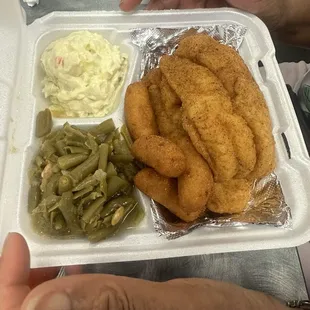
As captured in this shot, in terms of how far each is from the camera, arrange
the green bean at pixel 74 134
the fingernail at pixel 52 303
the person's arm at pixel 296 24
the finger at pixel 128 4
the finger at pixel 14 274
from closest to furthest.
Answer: the fingernail at pixel 52 303, the finger at pixel 14 274, the green bean at pixel 74 134, the finger at pixel 128 4, the person's arm at pixel 296 24

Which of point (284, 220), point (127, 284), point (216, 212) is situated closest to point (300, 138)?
point (284, 220)

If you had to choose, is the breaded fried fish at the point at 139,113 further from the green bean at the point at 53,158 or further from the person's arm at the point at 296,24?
the person's arm at the point at 296,24

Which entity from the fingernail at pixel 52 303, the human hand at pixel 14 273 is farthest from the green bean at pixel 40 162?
the fingernail at pixel 52 303

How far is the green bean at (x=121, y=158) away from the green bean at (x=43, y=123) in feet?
0.87

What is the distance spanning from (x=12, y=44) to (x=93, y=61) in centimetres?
31

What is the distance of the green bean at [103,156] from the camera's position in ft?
4.83

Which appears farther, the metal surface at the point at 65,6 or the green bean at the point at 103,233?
the metal surface at the point at 65,6

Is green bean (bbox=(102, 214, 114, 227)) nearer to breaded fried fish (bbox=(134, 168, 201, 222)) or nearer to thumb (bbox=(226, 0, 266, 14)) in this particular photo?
breaded fried fish (bbox=(134, 168, 201, 222))

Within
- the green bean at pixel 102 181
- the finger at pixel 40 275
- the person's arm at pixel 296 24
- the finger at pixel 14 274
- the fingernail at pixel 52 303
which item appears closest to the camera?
the fingernail at pixel 52 303

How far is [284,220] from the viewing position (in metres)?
1.47

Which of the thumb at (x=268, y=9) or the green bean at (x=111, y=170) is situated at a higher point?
the thumb at (x=268, y=9)

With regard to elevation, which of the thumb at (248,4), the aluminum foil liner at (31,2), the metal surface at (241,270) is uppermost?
the aluminum foil liner at (31,2)

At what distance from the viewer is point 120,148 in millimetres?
1546

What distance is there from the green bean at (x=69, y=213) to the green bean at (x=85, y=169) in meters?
0.07
